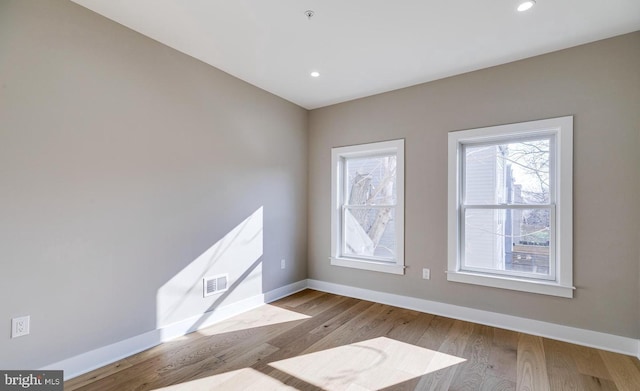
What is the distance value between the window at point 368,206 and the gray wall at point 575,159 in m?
0.13

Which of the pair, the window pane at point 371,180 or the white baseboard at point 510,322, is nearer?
the white baseboard at point 510,322

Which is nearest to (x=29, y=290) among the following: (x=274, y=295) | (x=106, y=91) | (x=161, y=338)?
(x=161, y=338)

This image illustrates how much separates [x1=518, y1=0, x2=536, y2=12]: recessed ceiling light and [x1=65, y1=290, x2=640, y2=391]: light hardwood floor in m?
2.70

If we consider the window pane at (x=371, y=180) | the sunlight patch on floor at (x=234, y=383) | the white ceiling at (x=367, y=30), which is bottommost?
the sunlight patch on floor at (x=234, y=383)

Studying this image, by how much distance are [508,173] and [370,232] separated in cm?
174

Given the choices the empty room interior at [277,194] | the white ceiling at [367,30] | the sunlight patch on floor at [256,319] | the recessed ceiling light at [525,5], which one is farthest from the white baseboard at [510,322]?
the recessed ceiling light at [525,5]

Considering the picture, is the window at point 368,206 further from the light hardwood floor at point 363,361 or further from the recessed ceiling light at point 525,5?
the recessed ceiling light at point 525,5

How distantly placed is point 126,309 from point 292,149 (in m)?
2.64

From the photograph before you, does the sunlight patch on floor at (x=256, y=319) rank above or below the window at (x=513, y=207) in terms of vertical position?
below

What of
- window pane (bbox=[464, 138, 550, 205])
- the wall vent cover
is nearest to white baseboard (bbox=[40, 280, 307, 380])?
Result: the wall vent cover

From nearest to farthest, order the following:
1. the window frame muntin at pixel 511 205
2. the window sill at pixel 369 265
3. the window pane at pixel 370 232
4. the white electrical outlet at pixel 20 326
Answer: the white electrical outlet at pixel 20 326 → the window frame muntin at pixel 511 205 → the window sill at pixel 369 265 → the window pane at pixel 370 232

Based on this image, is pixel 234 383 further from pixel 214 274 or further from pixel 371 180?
pixel 371 180

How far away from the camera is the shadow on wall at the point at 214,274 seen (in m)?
2.64

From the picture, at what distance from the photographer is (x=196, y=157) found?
2.86 metres
